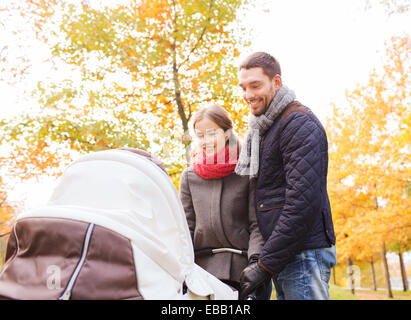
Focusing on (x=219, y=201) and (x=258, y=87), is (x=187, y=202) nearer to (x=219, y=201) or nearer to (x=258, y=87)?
(x=219, y=201)

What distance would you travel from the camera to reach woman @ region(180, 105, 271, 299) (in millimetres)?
2352

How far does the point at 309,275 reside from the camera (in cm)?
200

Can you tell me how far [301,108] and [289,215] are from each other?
2.24 feet

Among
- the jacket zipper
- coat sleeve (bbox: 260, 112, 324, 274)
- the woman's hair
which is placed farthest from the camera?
the woman's hair

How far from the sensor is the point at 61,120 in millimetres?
6660

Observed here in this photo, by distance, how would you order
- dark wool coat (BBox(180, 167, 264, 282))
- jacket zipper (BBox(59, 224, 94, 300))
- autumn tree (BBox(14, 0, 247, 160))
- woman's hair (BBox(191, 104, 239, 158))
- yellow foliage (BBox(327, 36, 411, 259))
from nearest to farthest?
jacket zipper (BBox(59, 224, 94, 300)) < dark wool coat (BBox(180, 167, 264, 282)) < woman's hair (BBox(191, 104, 239, 158)) < autumn tree (BBox(14, 0, 247, 160)) < yellow foliage (BBox(327, 36, 411, 259))

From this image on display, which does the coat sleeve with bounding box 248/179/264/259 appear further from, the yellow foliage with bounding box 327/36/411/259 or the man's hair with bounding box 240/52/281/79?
the yellow foliage with bounding box 327/36/411/259

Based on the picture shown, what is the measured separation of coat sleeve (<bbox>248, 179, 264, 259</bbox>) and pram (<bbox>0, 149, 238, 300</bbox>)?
31 centimetres

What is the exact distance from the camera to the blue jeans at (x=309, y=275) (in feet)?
6.54

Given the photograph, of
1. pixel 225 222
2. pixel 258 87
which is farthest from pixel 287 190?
pixel 258 87

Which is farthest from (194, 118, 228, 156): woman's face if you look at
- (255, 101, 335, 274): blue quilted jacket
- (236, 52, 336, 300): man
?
(255, 101, 335, 274): blue quilted jacket

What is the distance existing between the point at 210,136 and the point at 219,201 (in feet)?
1.61

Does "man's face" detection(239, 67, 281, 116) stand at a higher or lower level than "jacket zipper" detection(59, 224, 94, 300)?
higher
